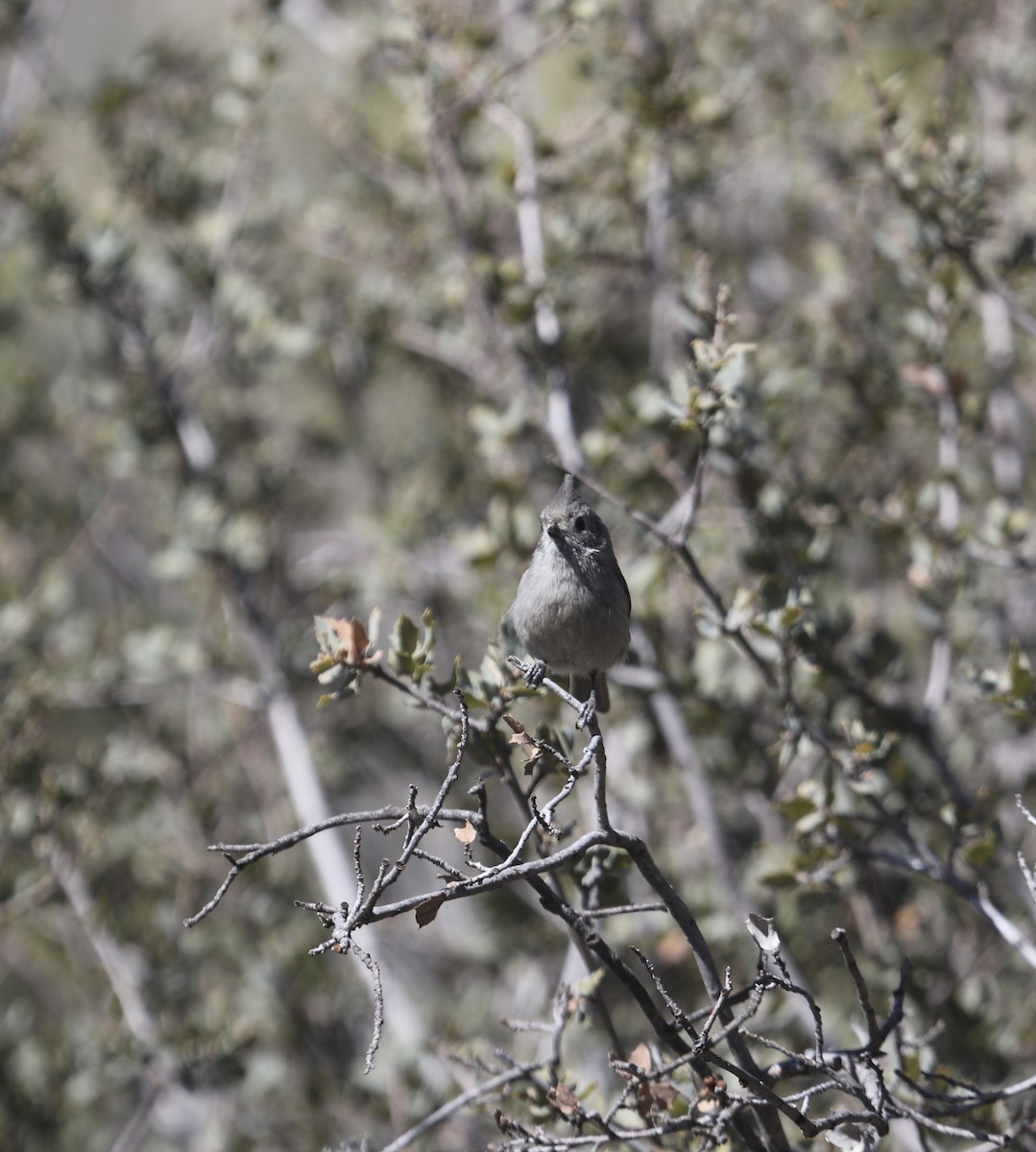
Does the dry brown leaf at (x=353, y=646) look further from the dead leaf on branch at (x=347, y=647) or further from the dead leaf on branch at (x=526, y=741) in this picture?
the dead leaf on branch at (x=526, y=741)

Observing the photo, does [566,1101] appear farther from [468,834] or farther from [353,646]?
[353,646]

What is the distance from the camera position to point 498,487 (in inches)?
137

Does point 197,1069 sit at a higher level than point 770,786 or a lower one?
lower

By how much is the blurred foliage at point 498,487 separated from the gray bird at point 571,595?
9.4 inches

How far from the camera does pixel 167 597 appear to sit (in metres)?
6.50

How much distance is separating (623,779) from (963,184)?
6.68ft

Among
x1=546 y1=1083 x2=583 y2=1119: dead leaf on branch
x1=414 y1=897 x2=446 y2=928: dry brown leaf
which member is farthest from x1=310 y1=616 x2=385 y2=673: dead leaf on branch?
x1=546 y1=1083 x2=583 y2=1119: dead leaf on branch

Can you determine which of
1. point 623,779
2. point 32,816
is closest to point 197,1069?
point 32,816

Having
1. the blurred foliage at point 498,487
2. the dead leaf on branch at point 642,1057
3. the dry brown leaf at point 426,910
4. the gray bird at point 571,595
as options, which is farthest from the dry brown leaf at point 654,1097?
the gray bird at point 571,595

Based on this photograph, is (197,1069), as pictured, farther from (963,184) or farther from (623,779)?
(963,184)

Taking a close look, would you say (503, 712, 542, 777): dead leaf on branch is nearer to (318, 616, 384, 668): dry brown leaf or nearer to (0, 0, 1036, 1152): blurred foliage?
(0, 0, 1036, 1152): blurred foliage

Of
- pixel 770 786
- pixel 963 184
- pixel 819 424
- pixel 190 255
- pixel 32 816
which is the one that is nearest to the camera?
pixel 963 184

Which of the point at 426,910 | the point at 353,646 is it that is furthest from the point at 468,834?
the point at 353,646

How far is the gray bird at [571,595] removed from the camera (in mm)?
2494
